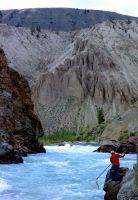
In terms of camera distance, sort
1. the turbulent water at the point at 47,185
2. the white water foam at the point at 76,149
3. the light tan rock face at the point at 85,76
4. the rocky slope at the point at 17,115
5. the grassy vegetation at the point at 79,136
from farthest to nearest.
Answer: the light tan rock face at the point at 85,76 → the grassy vegetation at the point at 79,136 → the white water foam at the point at 76,149 → the rocky slope at the point at 17,115 → the turbulent water at the point at 47,185

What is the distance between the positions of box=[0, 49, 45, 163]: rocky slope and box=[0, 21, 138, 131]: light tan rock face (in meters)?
72.7

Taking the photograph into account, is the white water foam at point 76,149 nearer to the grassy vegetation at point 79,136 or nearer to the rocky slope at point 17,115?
the rocky slope at point 17,115

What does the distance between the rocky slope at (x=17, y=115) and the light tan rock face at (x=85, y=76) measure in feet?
239

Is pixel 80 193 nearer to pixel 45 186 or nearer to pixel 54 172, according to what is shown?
pixel 45 186

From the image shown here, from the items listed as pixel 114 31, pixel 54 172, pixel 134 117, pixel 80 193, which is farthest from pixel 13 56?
pixel 80 193

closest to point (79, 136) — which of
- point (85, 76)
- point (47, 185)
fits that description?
point (85, 76)

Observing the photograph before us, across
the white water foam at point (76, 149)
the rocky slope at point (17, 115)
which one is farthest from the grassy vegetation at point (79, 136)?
the rocky slope at point (17, 115)

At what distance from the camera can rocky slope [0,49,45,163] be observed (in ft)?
167

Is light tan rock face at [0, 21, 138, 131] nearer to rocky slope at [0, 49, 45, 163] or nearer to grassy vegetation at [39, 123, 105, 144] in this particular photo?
grassy vegetation at [39, 123, 105, 144]

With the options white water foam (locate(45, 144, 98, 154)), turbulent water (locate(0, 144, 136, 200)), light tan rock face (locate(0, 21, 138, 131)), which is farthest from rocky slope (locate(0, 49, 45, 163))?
light tan rock face (locate(0, 21, 138, 131))

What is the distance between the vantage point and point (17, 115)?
6247 cm

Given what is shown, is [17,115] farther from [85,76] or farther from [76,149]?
[85,76]

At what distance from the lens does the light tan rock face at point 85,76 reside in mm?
147375

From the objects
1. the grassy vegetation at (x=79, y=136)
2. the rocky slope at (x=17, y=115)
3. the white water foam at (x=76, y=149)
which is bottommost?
the grassy vegetation at (x=79, y=136)
